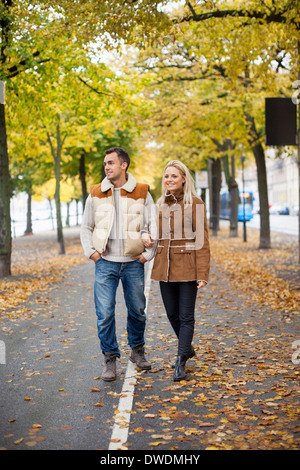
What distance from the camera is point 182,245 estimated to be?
21.0ft

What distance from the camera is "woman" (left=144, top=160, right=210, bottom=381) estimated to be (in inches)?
249

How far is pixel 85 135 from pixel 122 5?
1649 cm

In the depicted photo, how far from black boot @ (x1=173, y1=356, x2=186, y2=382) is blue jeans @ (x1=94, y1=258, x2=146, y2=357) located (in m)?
0.56

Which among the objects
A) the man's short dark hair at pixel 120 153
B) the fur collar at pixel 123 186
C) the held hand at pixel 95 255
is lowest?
the held hand at pixel 95 255

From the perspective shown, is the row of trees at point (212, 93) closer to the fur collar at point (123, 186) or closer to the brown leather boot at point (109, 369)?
the fur collar at point (123, 186)

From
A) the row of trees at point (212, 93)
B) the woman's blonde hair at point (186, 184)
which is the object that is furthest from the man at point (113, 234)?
the row of trees at point (212, 93)

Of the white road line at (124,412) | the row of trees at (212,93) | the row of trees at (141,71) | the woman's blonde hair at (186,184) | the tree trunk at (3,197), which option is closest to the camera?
the white road line at (124,412)

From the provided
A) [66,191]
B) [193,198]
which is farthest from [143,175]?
[193,198]

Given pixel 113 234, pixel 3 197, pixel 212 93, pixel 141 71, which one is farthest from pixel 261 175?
pixel 113 234

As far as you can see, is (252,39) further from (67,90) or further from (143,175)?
(143,175)

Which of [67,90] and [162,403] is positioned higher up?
[67,90]

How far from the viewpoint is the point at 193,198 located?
638cm

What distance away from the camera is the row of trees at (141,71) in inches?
466

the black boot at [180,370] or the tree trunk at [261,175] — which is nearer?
the black boot at [180,370]
